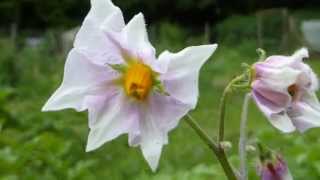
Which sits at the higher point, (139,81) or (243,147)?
(139,81)

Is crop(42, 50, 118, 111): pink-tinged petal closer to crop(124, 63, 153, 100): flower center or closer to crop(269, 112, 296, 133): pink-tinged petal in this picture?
crop(124, 63, 153, 100): flower center

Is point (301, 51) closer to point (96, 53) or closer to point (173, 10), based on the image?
point (96, 53)

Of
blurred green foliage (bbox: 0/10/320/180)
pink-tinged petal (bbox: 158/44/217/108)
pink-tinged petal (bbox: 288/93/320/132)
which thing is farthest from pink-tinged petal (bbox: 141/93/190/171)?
blurred green foliage (bbox: 0/10/320/180)

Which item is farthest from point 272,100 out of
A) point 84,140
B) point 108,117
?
point 84,140

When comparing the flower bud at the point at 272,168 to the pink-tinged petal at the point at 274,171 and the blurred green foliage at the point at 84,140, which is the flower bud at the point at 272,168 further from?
the blurred green foliage at the point at 84,140

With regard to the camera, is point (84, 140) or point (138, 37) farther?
point (84, 140)

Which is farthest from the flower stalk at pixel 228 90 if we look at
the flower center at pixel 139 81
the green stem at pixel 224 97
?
the flower center at pixel 139 81

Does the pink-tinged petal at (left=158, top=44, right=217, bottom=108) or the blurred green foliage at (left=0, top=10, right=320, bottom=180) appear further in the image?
the blurred green foliage at (left=0, top=10, right=320, bottom=180)

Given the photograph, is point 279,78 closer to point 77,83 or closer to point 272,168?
point 272,168
